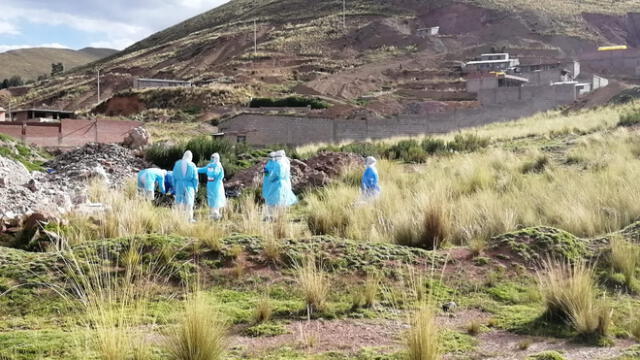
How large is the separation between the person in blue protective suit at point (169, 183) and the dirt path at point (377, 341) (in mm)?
11187

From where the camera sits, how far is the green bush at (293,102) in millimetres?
61625

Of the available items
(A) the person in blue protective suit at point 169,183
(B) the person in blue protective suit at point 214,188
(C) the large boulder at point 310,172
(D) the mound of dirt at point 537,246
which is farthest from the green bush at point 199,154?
(D) the mound of dirt at point 537,246

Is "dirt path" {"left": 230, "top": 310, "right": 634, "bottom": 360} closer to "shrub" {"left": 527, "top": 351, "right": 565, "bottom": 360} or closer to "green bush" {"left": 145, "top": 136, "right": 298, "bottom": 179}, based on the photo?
"shrub" {"left": 527, "top": 351, "right": 565, "bottom": 360}

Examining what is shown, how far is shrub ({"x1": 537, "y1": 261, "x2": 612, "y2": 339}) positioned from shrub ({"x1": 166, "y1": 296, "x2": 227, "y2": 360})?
285 centimetres

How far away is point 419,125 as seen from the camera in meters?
45.2

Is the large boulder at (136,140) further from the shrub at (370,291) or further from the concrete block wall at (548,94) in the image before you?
the concrete block wall at (548,94)

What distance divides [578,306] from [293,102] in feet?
191

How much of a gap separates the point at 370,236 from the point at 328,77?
68.0 metres

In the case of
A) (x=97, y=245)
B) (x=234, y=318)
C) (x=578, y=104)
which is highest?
(x=578, y=104)

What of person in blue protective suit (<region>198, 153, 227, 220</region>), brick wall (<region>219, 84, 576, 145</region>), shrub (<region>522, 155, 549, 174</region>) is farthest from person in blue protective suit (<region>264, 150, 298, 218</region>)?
brick wall (<region>219, 84, 576, 145</region>)

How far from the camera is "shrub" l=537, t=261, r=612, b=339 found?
17.2 ft

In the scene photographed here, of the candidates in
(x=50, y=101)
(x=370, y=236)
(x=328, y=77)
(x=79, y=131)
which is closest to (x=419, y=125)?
(x=79, y=131)

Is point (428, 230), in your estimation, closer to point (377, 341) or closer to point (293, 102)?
point (377, 341)

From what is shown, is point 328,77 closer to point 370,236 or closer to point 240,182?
point 240,182
